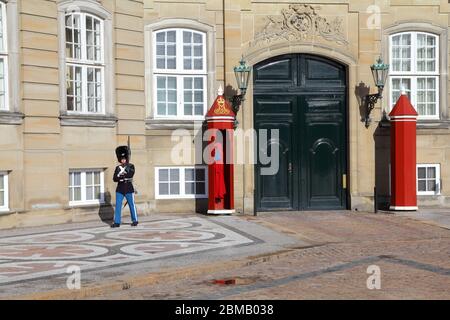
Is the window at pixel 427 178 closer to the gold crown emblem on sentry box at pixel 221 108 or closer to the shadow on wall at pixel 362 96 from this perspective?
the shadow on wall at pixel 362 96

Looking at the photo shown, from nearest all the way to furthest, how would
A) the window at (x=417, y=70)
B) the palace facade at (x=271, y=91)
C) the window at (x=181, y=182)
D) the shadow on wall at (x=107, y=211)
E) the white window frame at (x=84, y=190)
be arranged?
the white window frame at (x=84, y=190) < the shadow on wall at (x=107, y=211) < the palace facade at (x=271, y=91) < the window at (x=181, y=182) < the window at (x=417, y=70)

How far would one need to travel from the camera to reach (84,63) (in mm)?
17906

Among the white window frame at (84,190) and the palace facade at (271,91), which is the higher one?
the palace facade at (271,91)

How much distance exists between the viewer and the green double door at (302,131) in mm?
20062

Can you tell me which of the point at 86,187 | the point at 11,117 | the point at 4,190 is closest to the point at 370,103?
the point at 86,187

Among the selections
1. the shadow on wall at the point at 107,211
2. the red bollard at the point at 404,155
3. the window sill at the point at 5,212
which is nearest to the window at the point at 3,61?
the window sill at the point at 5,212

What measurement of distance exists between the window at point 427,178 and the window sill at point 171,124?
6.00 meters

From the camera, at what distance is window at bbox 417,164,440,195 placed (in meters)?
20.7

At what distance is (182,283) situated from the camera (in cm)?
1045

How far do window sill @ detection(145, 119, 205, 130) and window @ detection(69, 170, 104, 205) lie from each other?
Answer: 6.41 feet

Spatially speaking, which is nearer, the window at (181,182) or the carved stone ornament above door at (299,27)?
the window at (181,182)

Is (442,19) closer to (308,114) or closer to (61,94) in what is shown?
(308,114)

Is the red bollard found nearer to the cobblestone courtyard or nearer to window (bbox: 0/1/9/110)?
the cobblestone courtyard
